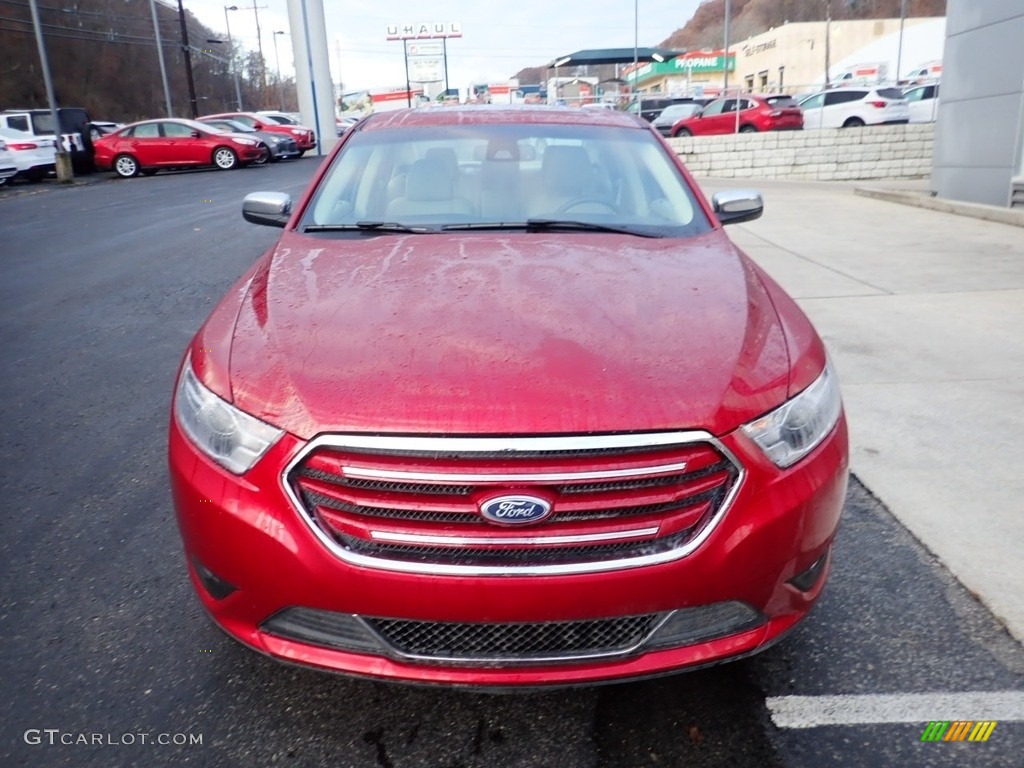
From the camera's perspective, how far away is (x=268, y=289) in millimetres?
2625

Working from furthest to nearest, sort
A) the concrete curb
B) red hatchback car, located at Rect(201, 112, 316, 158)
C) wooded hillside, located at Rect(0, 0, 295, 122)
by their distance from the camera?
wooded hillside, located at Rect(0, 0, 295, 122) → red hatchback car, located at Rect(201, 112, 316, 158) → the concrete curb

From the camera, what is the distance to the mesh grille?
1.90 m

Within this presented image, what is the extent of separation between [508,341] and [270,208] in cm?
200

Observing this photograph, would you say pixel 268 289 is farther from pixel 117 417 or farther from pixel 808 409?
pixel 117 417

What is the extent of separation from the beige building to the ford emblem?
53.3 m

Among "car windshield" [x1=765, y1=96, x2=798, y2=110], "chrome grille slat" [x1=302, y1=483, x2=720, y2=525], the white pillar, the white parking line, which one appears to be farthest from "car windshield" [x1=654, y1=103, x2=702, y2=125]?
"chrome grille slat" [x1=302, y1=483, x2=720, y2=525]

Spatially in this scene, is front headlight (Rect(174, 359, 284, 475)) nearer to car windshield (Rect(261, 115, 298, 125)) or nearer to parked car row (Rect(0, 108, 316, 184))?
parked car row (Rect(0, 108, 316, 184))

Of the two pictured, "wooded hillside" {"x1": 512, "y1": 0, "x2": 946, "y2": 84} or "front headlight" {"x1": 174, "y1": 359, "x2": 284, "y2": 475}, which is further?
"wooded hillside" {"x1": 512, "y1": 0, "x2": 946, "y2": 84}

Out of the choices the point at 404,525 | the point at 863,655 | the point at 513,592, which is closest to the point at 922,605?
the point at 863,655

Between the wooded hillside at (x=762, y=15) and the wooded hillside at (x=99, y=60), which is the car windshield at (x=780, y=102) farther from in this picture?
the wooded hillside at (x=99, y=60)

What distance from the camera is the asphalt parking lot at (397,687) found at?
2088 mm

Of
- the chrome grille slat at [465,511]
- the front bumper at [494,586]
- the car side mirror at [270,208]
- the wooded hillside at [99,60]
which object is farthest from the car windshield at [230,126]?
the wooded hillside at [99,60]

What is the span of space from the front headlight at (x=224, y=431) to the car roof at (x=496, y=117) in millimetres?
2127

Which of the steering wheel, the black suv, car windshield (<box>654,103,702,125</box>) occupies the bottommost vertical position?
the steering wheel
